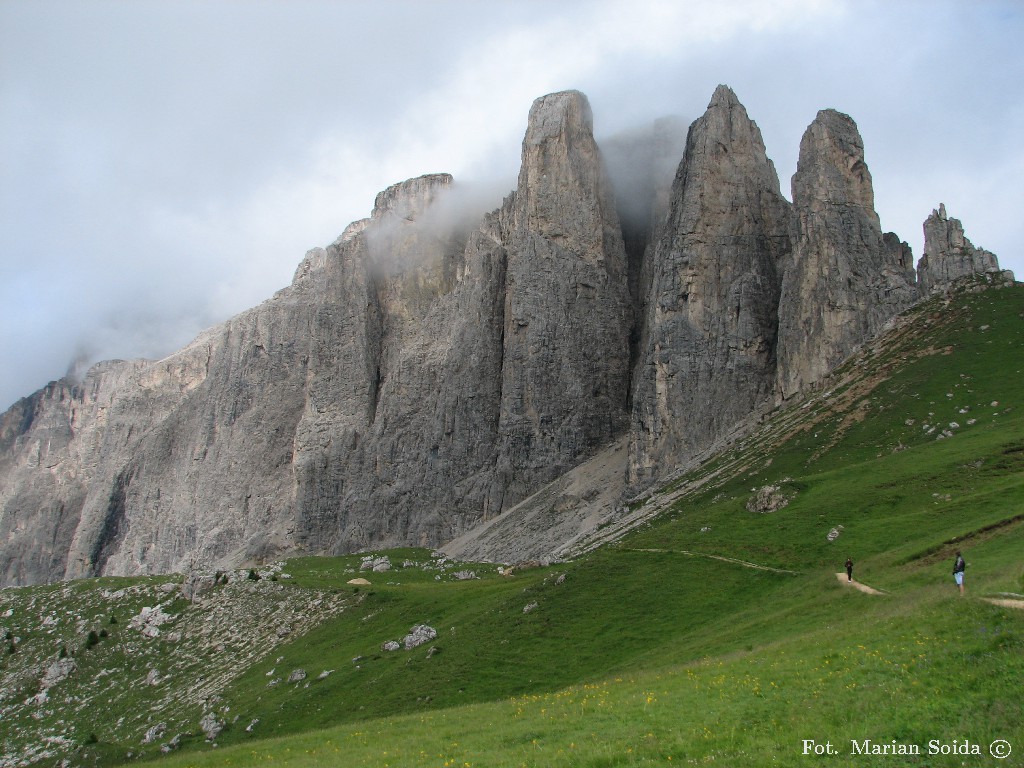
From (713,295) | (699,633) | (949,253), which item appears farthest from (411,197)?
(699,633)

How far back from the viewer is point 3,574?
180 meters

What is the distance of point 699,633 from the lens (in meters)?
38.4

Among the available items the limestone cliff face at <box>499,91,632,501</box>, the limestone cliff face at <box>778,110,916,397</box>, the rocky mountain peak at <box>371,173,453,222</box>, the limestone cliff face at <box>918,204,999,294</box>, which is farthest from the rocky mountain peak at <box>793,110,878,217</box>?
the rocky mountain peak at <box>371,173,453,222</box>

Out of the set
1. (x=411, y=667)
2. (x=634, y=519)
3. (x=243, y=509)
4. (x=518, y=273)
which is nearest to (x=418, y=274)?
(x=518, y=273)

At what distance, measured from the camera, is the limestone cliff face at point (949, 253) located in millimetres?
87312

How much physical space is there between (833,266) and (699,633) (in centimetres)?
6414

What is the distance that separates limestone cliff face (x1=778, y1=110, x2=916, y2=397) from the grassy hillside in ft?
20.2

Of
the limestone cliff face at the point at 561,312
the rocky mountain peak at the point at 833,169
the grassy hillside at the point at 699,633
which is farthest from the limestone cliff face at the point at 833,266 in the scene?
the limestone cliff face at the point at 561,312

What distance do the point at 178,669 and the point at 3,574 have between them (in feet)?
490

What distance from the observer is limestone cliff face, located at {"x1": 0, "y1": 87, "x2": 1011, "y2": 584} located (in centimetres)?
9931

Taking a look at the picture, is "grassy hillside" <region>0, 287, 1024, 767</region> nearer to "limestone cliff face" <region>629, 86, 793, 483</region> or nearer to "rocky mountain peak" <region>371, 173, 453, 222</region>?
"limestone cliff face" <region>629, 86, 793, 483</region>

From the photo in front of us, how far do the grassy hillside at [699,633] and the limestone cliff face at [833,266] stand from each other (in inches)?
242

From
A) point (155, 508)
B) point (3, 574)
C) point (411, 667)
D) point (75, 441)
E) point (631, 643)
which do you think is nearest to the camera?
point (631, 643)

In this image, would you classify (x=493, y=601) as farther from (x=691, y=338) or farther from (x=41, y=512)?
(x=41, y=512)
